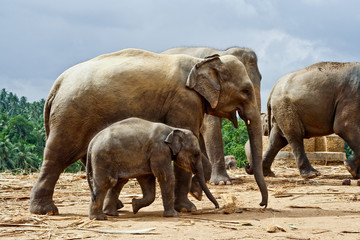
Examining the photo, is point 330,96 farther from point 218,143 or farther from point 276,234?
point 276,234

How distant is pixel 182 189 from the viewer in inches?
233

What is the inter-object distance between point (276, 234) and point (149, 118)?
2088 mm

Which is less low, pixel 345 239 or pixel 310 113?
pixel 310 113

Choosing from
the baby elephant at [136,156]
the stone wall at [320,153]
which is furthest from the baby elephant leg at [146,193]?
the stone wall at [320,153]

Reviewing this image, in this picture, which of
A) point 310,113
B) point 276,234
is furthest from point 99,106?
point 310,113

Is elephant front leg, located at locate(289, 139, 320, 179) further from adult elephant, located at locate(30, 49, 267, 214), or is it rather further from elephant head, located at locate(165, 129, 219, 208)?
elephant head, located at locate(165, 129, 219, 208)

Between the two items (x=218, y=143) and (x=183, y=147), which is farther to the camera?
(x=218, y=143)

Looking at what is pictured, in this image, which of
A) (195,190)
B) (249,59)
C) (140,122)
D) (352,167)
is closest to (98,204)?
(140,122)

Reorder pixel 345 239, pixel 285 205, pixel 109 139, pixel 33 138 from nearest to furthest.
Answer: pixel 345 239
pixel 109 139
pixel 285 205
pixel 33 138

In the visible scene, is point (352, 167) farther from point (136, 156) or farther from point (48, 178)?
point (48, 178)

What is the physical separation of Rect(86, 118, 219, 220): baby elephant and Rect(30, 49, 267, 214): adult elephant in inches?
21.2

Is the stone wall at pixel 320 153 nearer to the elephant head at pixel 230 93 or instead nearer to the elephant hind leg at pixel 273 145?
the elephant hind leg at pixel 273 145

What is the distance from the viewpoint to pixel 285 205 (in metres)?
6.79

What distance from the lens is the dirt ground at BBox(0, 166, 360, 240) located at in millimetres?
4461
